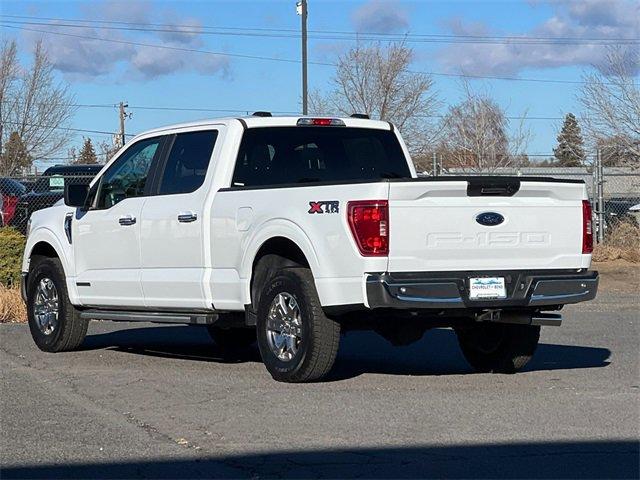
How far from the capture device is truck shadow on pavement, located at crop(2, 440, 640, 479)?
19.9ft

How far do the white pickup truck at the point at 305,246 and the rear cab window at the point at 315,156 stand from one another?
12mm

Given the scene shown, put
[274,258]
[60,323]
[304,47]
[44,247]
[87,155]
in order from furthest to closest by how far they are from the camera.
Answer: [87,155]
[304,47]
[44,247]
[60,323]
[274,258]

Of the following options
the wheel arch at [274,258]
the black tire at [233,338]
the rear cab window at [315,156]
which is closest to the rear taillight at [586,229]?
the rear cab window at [315,156]

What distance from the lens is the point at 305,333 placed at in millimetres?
8484

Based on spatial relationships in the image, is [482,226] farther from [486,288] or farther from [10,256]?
[10,256]

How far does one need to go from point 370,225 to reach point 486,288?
102 centimetres

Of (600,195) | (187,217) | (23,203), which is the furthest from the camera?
(600,195)

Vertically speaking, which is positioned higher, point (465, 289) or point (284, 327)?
point (465, 289)

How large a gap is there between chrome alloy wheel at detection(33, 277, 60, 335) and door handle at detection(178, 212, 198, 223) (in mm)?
2046

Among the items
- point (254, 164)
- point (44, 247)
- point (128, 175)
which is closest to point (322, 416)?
point (254, 164)

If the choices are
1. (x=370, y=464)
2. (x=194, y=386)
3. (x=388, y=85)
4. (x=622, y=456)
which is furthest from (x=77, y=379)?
(x=388, y=85)

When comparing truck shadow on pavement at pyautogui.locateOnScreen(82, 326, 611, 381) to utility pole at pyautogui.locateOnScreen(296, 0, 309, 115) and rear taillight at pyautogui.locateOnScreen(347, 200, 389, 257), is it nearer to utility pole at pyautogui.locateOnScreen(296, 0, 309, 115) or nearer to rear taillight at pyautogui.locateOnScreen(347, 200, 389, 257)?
rear taillight at pyautogui.locateOnScreen(347, 200, 389, 257)

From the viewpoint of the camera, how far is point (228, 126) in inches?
381

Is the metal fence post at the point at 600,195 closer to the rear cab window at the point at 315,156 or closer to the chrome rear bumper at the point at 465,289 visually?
the rear cab window at the point at 315,156
